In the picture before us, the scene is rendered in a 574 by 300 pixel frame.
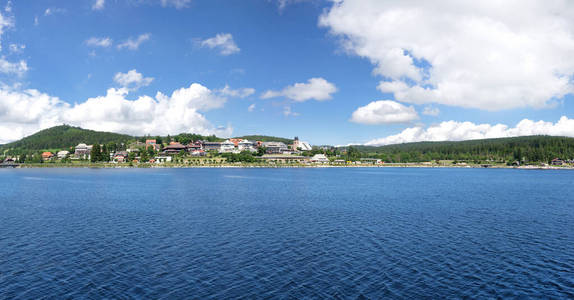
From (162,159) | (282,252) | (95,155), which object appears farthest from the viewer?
(162,159)

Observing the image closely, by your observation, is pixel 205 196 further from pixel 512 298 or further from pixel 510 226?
pixel 512 298

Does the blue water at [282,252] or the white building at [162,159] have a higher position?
the white building at [162,159]

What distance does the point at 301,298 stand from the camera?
15680 millimetres

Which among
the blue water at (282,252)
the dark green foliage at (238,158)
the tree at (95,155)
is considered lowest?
the blue water at (282,252)

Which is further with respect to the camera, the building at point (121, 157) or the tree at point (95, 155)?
the building at point (121, 157)

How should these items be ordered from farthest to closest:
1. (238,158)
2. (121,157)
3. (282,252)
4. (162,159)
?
1. (121,157)
2. (162,159)
3. (238,158)
4. (282,252)

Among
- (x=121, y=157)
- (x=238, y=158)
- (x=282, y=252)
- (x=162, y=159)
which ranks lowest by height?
(x=282, y=252)

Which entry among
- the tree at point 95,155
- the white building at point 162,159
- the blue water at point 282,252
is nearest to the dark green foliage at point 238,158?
the white building at point 162,159

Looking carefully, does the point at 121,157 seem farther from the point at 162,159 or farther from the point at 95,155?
the point at 162,159

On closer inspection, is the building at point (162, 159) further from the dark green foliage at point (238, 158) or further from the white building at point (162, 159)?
the dark green foliage at point (238, 158)

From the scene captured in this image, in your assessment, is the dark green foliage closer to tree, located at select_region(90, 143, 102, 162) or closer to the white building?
the white building

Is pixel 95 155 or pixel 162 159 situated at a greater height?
pixel 95 155

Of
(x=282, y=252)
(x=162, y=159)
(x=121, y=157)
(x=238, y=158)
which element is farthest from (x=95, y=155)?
(x=282, y=252)

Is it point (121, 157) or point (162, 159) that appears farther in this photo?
point (121, 157)
